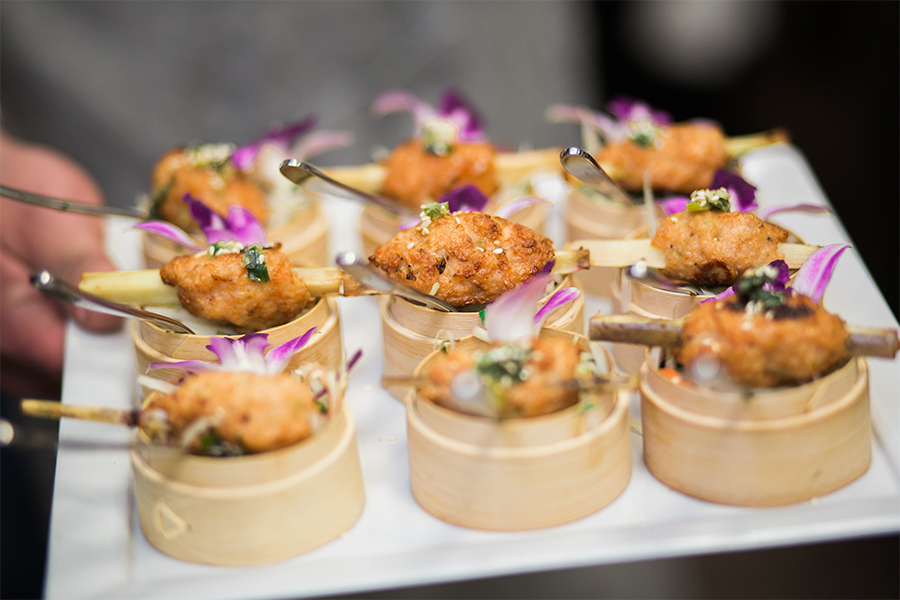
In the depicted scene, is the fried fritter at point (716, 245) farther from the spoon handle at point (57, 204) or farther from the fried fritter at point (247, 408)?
the spoon handle at point (57, 204)

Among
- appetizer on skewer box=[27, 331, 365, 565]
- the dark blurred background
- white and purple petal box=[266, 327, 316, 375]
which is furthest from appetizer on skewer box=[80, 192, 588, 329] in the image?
the dark blurred background

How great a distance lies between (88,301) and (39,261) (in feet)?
4.60

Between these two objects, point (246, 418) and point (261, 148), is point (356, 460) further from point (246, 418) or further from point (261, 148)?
Answer: point (261, 148)

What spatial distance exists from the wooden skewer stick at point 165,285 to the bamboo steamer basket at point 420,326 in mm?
68

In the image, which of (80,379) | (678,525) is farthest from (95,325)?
(678,525)

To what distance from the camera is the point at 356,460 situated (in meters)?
1.91

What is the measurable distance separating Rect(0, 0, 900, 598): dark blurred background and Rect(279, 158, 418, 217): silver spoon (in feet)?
4.12

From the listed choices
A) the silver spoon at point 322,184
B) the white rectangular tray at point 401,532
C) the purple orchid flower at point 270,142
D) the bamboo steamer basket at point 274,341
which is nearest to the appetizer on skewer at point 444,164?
the silver spoon at point 322,184

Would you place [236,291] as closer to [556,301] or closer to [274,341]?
[274,341]

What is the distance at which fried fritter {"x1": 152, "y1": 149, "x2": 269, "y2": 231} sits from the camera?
2807mm

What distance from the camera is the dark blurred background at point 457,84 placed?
3.51 meters

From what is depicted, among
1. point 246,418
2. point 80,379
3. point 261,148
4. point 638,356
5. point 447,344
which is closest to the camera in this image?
point 246,418

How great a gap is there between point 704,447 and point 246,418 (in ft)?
3.31

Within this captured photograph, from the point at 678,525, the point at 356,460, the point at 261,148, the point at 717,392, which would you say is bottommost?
the point at 678,525
